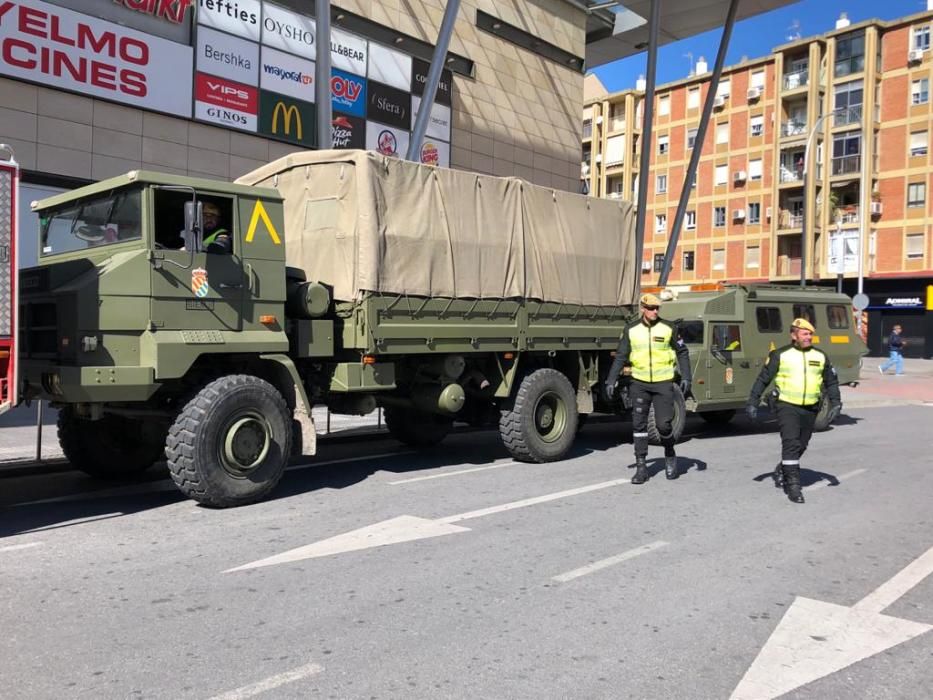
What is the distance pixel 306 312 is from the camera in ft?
24.6

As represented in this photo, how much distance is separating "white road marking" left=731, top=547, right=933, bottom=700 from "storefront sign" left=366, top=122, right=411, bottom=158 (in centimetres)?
1559

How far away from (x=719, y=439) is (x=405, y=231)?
20.2ft

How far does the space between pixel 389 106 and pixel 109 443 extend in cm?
1319

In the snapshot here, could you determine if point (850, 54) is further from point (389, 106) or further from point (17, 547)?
point (17, 547)

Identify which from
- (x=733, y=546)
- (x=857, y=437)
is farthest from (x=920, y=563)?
(x=857, y=437)

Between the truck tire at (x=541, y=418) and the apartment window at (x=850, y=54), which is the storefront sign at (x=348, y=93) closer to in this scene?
the truck tire at (x=541, y=418)

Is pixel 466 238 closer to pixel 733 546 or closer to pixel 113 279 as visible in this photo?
pixel 113 279

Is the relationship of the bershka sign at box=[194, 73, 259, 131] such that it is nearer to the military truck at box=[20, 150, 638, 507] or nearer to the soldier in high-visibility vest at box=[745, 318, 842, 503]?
the military truck at box=[20, 150, 638, 507]

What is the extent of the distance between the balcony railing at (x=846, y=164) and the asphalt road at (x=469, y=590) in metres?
42.2

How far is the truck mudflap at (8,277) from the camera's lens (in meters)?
5.48

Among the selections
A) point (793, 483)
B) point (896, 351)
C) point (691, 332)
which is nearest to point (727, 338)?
point (691, 332)

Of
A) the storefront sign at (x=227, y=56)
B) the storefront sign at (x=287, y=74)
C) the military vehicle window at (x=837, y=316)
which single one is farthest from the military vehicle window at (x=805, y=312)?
the storefront sign at (x=227, y=56)

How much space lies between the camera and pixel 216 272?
6.81 m

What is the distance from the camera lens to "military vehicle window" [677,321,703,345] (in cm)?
1189
